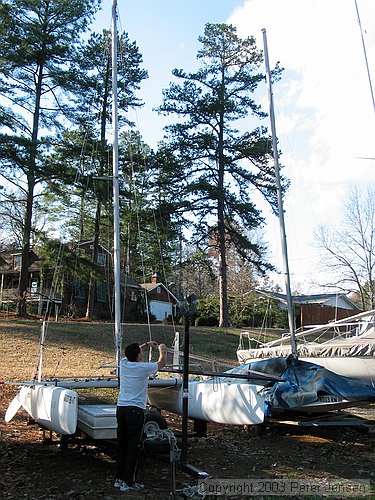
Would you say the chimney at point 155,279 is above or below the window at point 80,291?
above

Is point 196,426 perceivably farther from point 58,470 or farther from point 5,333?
point 5,333

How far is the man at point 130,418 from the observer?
6562 mm

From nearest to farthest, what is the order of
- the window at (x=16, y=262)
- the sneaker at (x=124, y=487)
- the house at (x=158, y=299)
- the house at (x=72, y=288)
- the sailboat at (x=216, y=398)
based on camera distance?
the sneaker at (x=124, y=487) → the sailboat at (x=216, y=398) → the house at (x=72, y=288) → the window at (x=16, y=262) → the house at (x=158, y=299)

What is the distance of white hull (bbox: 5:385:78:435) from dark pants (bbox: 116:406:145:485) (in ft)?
3.47

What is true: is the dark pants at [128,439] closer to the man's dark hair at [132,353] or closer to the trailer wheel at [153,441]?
the man's dark hair at [132,353]

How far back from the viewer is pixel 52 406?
8.12 metres

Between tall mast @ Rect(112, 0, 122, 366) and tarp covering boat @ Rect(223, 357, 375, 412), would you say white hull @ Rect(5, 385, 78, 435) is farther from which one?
tarp covering boat @ Rect(223, 357, 375, 412)

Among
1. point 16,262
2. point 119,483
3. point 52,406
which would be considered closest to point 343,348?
point 52,406

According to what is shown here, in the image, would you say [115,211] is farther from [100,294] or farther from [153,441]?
[100,294]

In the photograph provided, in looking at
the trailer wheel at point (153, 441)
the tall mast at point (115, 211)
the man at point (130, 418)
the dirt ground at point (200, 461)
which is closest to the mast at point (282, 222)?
the dirt ground at point (200, 461)

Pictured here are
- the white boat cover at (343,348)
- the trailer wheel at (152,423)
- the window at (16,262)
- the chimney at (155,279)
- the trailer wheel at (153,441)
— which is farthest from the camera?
the chimney at (155,279)

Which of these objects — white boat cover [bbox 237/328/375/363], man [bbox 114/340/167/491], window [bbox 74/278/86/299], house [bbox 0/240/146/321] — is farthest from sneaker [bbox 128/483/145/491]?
window [bbox 74/278/86/299]

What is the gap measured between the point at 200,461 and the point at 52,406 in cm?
232

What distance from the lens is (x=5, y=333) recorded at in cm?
2244
